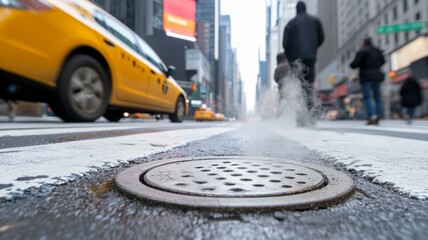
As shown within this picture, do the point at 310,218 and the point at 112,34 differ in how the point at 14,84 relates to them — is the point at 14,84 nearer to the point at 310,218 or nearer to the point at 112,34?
the point at 112,34

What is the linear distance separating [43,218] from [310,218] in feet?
2.00

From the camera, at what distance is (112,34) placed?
4.81 m

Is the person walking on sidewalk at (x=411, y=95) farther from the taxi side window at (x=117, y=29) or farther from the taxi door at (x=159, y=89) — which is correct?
the taxi side window at (x=117, y=29)

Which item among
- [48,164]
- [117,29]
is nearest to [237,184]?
[48,164]

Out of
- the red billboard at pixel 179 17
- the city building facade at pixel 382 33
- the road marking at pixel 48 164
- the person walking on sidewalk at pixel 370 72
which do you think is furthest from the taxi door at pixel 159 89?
the city building facade at pixel 382 33

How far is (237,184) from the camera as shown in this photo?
985mm

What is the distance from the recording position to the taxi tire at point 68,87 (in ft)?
13.0

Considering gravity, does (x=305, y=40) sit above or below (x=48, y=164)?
above

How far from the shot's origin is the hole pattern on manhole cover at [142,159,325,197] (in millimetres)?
910

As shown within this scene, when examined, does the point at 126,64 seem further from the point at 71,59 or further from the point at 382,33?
the point at 382,33

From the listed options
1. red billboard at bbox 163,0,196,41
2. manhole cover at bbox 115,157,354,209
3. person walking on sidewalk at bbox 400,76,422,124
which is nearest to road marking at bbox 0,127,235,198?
manhole cover at bbox 115,157,354,209

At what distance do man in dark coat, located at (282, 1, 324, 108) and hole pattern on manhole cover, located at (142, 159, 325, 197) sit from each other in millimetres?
3876

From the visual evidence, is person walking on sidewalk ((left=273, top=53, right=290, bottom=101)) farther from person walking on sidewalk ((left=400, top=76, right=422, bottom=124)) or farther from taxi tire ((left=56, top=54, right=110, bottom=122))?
person walking on sidewalk ((left=400, top=76, right=422, bottom=124))

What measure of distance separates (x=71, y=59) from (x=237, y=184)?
371cm
